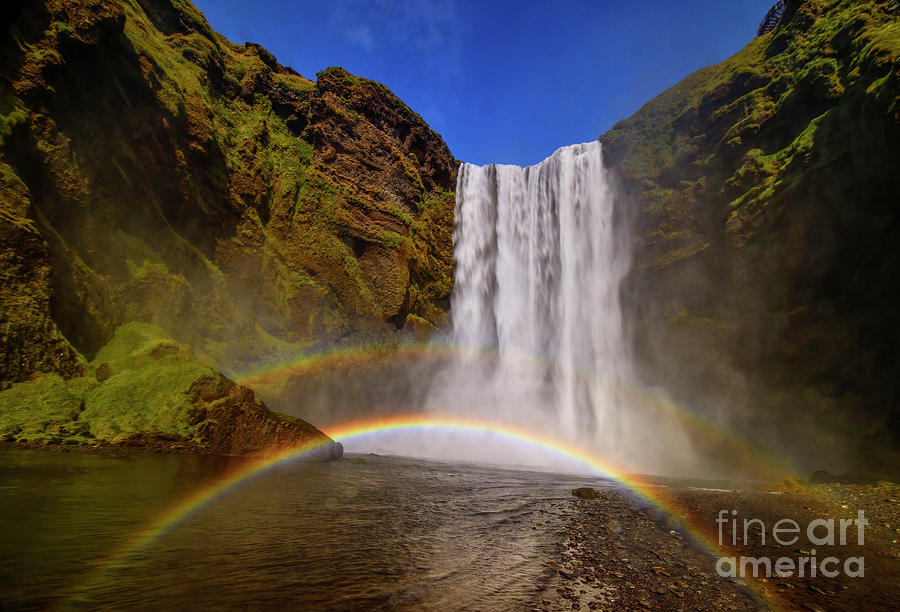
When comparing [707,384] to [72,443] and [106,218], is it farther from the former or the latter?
[106,218]

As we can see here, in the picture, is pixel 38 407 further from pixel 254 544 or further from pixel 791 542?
pixel 791 542

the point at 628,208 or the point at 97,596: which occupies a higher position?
the point at 628,208

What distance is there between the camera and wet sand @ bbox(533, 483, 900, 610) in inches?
141

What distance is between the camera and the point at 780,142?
20.6 m

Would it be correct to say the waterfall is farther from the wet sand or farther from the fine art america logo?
the fine art america logo

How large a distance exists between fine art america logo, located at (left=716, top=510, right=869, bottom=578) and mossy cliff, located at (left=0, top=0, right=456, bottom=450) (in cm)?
1601

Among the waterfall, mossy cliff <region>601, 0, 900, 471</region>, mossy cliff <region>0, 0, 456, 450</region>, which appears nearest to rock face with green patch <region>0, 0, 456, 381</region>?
mossy cliff <region>0, 0, 456, 450</region>

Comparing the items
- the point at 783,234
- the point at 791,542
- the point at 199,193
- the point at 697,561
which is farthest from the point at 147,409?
the point at 783,234

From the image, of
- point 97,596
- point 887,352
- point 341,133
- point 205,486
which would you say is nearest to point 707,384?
point 887,352

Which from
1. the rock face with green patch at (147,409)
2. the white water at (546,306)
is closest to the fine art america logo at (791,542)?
the rock face with green patch at (147,409)

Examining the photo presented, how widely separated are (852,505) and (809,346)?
1303 centimetres

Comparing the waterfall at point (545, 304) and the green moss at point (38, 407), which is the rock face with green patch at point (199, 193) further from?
the waterfall at point (545, 304)

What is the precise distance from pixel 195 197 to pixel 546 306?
941 inches

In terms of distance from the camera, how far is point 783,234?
19.3 m
